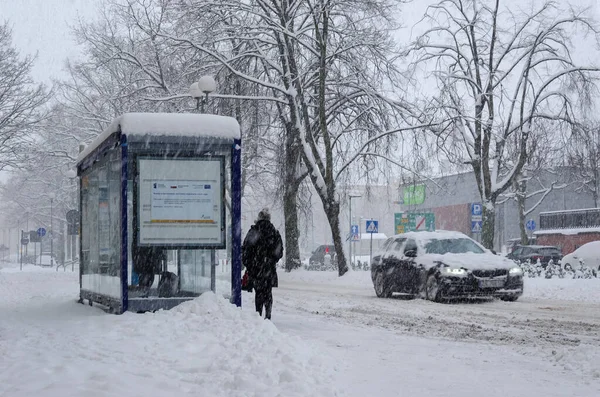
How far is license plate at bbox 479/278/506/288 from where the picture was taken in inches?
679

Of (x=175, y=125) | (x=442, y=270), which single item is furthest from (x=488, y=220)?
(x=175, y=125)

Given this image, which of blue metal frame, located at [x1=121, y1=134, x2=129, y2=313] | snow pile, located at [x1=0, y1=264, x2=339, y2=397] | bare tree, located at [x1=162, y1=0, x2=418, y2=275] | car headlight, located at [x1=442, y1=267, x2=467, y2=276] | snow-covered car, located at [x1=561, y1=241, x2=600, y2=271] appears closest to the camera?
snow pile, located at [x1=0, y1=264, x2=339, y2=397]

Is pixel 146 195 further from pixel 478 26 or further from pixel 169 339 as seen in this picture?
pixel 478 26

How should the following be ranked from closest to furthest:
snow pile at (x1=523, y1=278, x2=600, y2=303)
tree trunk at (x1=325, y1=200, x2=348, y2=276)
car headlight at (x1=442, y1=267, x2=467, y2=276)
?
car headlight at (x1=442, y1=267, x2=467, y2=276)
snow pile at (x1=523, y1=278, x2=600, y2=303)
tree trunk at (x1=325, y1=200, x2=348, y2=276)

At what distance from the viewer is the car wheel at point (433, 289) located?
17362 millimetres

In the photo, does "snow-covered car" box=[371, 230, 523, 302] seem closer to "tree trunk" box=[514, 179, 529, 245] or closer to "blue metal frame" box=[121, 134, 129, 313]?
"blue metal frame" box=[121, 134, 129, 313]

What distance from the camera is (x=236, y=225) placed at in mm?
11688

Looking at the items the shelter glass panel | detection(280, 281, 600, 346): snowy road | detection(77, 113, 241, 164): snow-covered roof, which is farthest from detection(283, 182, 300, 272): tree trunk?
detection(77, 113, 241, 164): snow-covered roof

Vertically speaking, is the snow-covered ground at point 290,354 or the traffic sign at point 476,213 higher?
the traffic sign at point 476,213

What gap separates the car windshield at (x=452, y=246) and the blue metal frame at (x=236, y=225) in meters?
7.69

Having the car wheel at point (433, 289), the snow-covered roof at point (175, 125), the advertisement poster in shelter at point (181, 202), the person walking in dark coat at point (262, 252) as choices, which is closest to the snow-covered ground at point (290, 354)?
the person walking in dark coat at point (262, 252)

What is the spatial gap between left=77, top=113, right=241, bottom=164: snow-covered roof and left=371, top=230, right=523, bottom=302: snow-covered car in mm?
7303

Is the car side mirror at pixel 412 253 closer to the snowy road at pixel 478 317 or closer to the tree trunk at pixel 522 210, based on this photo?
the snowy road at pixel 478 317

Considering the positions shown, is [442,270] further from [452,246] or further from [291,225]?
[291,225]
